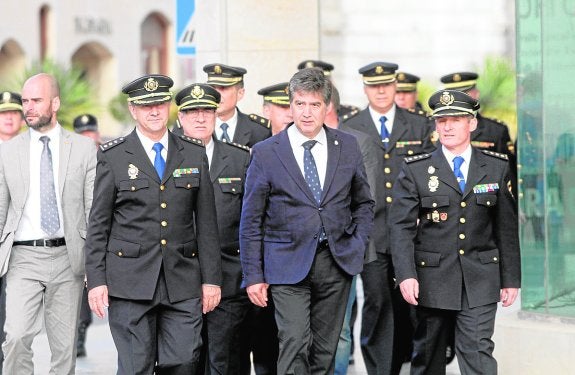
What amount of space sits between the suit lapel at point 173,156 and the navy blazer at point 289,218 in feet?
1.41

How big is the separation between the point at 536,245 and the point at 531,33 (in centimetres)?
142

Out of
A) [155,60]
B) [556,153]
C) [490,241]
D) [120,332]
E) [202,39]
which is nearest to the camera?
[120,332]

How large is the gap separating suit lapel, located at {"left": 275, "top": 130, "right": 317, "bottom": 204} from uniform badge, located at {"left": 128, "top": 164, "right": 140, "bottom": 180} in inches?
32.6

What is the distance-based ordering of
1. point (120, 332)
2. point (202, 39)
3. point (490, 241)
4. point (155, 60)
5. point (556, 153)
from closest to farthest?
point (120, 332) → point (490, 241) → point (556, 153) → point (202, 39) → point (155, 60)

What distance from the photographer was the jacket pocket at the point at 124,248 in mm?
8258

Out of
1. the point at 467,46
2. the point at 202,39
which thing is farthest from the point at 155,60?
the point at 202,39

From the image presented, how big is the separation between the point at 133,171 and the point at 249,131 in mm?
2196

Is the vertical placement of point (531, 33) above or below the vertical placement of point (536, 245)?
above

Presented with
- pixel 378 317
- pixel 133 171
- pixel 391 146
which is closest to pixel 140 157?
pixel 133 171

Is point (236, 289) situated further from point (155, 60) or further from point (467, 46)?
point (155, 60)

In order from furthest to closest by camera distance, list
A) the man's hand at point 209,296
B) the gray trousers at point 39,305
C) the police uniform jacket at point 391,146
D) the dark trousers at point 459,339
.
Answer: the police uniform jacket at point 391,146 < the gray trousers at point 39,305 < the dark trousers at point 459,339 < the man's hand at point 209,296

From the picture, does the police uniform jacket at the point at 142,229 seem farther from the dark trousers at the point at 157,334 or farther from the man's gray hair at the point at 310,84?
the man's gray hair at the point at 310,84

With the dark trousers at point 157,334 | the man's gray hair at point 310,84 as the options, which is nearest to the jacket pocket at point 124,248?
the dark trousers at point 157,334

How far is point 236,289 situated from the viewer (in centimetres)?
931
